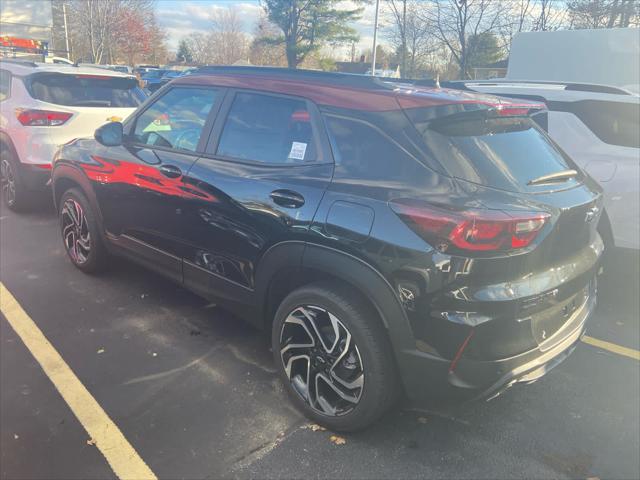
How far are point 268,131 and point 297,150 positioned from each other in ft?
0.99

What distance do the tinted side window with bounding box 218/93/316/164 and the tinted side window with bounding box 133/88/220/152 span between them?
28 centimetres

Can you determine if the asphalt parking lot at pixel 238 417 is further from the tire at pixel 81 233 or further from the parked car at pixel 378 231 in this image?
the tire at pixel 81 233

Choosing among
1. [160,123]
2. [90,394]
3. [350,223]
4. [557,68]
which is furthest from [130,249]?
[557,68]

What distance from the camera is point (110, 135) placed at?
3.90m

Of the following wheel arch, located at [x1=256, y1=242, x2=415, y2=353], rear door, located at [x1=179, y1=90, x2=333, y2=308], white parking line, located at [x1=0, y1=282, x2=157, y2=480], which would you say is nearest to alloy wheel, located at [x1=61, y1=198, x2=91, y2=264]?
white parking line, located at [x1=0, y1=282, x2=157, y2=480]

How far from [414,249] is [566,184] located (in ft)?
3.43

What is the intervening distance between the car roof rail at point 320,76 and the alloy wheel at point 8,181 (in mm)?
4093

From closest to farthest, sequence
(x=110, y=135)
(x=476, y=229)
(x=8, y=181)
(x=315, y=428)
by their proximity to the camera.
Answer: (x=476, y=229) < (x=315, y=428) < (x=110, y=135) < (x=8, y=181)

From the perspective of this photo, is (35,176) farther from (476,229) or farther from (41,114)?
(476,229)

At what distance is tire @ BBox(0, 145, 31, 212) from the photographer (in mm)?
6090

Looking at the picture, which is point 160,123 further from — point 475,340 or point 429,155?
point 475,340

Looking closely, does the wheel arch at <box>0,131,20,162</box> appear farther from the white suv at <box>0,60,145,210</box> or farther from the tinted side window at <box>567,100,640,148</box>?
the tinted side window at <box>567,100,640,148</box>

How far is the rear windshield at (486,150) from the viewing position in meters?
2.41

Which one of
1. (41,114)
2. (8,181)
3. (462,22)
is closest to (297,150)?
(41,114)
